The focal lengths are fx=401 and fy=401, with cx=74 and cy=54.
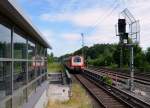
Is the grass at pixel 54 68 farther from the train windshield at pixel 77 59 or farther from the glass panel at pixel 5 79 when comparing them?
the glass panel at pixel 5 79

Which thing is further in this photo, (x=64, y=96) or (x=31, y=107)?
(x=64, y=96)

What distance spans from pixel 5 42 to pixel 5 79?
2.57 ft

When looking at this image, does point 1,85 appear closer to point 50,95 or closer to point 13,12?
point 13,12

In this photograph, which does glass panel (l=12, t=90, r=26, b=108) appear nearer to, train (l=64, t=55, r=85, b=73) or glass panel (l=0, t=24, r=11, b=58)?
glass panel (l=0, t=24, r=11, b=58)

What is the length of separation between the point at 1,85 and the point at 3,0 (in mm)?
2175

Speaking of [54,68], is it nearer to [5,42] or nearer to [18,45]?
[18,45]

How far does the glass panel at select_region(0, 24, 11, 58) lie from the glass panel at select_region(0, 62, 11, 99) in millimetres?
183

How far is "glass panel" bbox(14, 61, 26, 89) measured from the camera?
9.19m

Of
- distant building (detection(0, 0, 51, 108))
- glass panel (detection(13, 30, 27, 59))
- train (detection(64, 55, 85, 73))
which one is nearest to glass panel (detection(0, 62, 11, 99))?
distant building (detection(0, 0, 51, 108))

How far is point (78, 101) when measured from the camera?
2073 cm

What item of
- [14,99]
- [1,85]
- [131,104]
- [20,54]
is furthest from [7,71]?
[131,104]

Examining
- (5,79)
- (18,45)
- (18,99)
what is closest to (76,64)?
(18,99)

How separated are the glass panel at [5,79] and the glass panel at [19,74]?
882 mm

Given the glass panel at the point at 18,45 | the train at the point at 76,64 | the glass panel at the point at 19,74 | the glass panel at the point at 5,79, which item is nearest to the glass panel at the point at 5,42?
the glass panel at the point at 5,79
